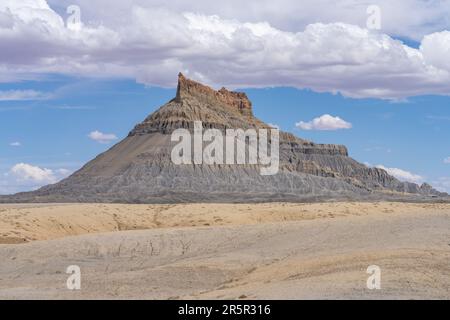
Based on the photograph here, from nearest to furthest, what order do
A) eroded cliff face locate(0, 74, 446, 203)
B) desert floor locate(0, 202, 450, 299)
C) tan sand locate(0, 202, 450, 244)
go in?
1. desert floor locate(0, 202, 450, 299)
2. tan sand locate(0, 202, 450, 244)
3. eroded cliff face locate(0, 74, 446, 203)

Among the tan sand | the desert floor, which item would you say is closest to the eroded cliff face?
the tan sand

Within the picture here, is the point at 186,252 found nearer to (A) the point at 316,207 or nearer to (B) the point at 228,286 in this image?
(B) the point at 228,286

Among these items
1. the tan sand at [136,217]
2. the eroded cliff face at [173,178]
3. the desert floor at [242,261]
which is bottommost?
the desert floor at [242,261]

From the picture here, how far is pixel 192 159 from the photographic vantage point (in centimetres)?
15925

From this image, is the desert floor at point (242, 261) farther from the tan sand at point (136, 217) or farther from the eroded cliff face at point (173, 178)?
the eroded cliff face at point (173, 178)

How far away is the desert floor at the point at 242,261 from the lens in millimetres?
22125

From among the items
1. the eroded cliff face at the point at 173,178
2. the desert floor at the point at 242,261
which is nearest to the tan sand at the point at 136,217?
the desert floor at the point at 242,261

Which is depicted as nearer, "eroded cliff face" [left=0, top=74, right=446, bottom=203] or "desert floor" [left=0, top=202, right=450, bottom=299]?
"desert floor" [left=0, top=202, right=450, bottom=299]

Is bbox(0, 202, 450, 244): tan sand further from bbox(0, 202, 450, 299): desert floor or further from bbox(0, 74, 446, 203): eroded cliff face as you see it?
bbox(0, 74, 446, 203): eroded cliff face

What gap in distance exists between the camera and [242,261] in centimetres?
3053

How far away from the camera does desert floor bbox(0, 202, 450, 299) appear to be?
72.6ft

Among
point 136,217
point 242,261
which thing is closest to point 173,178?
point 136,217
